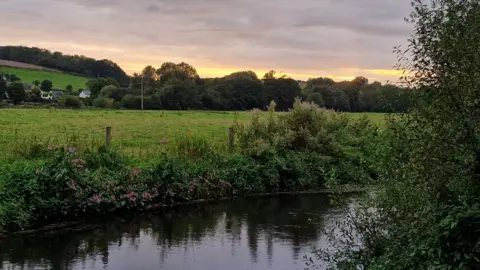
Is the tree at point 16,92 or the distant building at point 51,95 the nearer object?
the tree at point 16,92

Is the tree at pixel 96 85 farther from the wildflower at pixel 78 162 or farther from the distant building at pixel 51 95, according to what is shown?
the wildflower at pixel 78 162

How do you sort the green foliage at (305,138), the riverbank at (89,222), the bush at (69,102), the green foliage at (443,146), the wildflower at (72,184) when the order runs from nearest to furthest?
the green foliage at (443,146)
the riverbank at (89,222)
the wildflower at (72,184)
the green foliage at (305,138)
the bush at (69,102)

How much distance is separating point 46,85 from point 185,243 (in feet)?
294

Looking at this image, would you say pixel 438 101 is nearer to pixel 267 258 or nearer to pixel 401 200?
pixel 401 200

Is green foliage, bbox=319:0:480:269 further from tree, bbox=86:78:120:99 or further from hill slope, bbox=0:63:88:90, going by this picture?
hill slope, bbox=0:63:88:90

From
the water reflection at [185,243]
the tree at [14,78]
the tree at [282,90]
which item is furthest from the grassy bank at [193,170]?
the tree at [14,78]

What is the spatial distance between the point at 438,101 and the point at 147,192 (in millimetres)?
8977

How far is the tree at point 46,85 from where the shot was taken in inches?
3510

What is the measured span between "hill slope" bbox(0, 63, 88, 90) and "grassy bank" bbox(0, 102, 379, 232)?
85.4 m

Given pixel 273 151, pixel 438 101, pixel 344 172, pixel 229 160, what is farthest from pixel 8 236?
pixel 344 172

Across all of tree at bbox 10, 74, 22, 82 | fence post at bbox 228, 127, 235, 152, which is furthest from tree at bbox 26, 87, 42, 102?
fence post at bbox 228, 127, 235, 152

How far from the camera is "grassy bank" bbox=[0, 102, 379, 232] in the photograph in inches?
412

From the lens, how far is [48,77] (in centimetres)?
9962

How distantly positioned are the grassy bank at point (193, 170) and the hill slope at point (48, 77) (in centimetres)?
8542
